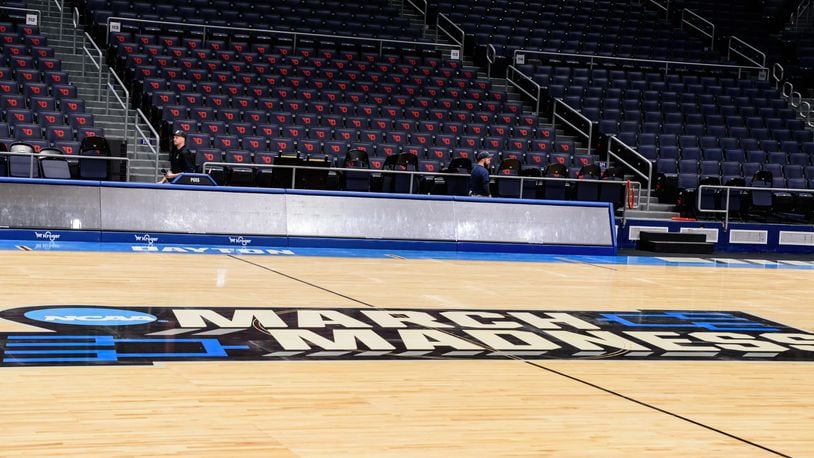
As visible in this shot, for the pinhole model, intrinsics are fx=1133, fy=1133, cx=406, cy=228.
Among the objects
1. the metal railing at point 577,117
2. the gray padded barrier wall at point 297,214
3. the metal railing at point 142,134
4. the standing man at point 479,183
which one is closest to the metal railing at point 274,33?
the metal railing at point 142,134

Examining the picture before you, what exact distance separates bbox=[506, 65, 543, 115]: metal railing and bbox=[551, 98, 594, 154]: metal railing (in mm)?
418

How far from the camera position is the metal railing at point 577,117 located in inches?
854

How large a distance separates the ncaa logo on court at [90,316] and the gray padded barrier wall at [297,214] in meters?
5.71

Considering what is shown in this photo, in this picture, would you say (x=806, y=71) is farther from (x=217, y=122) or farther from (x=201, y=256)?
(x=201, y=256)

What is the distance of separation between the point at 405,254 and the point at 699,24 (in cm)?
1750

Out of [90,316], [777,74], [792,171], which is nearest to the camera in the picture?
[90,316]

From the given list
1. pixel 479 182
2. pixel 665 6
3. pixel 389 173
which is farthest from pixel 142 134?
pixel 665 6

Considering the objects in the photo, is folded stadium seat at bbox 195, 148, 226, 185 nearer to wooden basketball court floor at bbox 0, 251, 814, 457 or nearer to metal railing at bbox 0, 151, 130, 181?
metal railing at bbox 0, 151, 130, 181

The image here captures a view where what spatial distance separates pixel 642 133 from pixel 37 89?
11149 mm

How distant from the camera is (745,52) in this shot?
91.7 feet

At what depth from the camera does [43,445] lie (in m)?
4.31

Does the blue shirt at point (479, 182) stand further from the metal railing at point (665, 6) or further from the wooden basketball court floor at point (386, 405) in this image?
the metal railing at point (665, 6)

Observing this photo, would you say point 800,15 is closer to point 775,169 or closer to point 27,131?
point 775,169

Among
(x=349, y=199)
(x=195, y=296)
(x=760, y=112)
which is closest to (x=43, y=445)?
(x=195, y=296)
